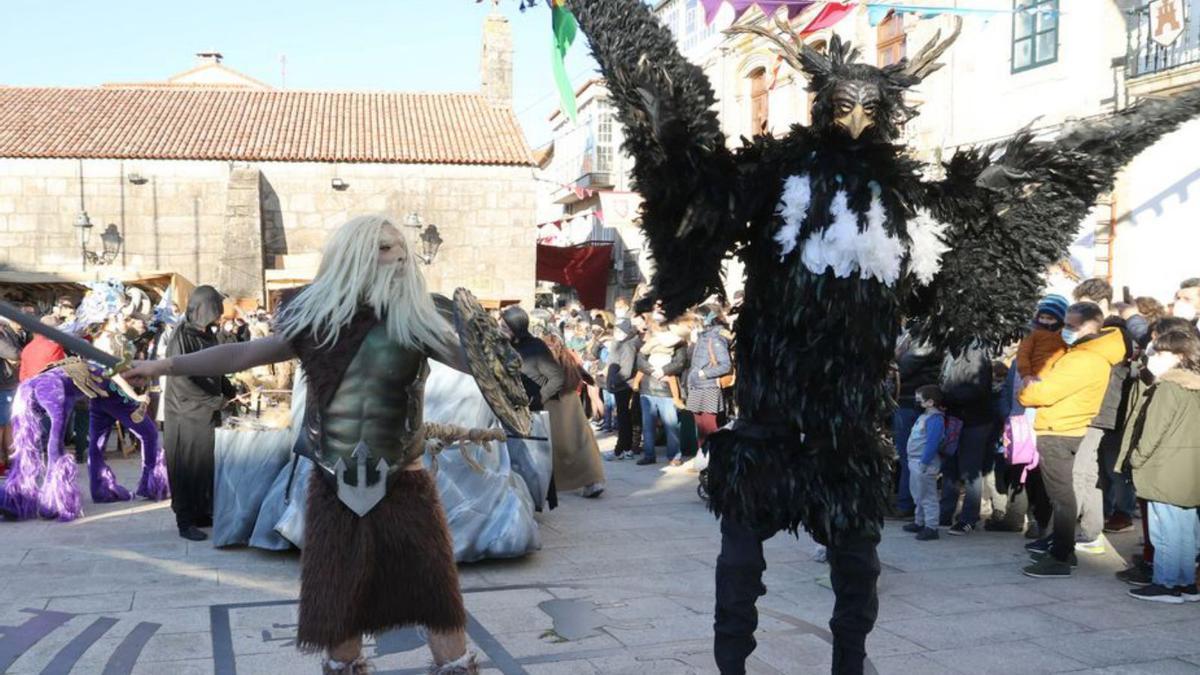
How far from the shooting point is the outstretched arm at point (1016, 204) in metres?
3.59

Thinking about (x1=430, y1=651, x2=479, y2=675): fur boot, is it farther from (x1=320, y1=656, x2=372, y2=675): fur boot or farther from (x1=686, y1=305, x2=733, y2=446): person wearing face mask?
(x1=686, y1=305, x2=733, y2=446): person wearing face mask

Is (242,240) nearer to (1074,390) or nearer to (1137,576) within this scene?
(1074,390)

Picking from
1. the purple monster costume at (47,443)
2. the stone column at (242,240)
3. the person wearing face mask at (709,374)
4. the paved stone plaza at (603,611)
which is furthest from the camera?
the stone column at (242,240)

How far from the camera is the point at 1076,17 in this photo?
14.2 m

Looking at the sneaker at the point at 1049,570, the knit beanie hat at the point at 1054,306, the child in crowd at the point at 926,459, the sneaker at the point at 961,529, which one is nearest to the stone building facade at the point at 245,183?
the child in crowd at the point at 926,459

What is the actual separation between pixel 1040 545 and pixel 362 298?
5403mm

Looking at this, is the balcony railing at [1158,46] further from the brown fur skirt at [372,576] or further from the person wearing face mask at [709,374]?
the brown fur skirt at [372,576]

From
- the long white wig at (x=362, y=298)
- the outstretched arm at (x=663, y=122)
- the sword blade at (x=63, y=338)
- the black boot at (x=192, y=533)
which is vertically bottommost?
the black boot at (x=192, y=533)

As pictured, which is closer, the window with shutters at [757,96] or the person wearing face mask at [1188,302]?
the person wearing face mask at [1188,302]

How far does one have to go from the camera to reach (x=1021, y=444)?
725cm

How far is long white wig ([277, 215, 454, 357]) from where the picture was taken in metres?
3.33

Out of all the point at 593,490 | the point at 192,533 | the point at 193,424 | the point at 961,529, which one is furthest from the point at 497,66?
the point at 961,529

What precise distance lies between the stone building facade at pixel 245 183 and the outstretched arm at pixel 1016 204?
79.3 feet

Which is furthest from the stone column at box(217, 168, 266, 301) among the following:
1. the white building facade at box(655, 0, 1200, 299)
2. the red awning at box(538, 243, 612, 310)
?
the white building facade at box(655, 0, 1200, 299)
